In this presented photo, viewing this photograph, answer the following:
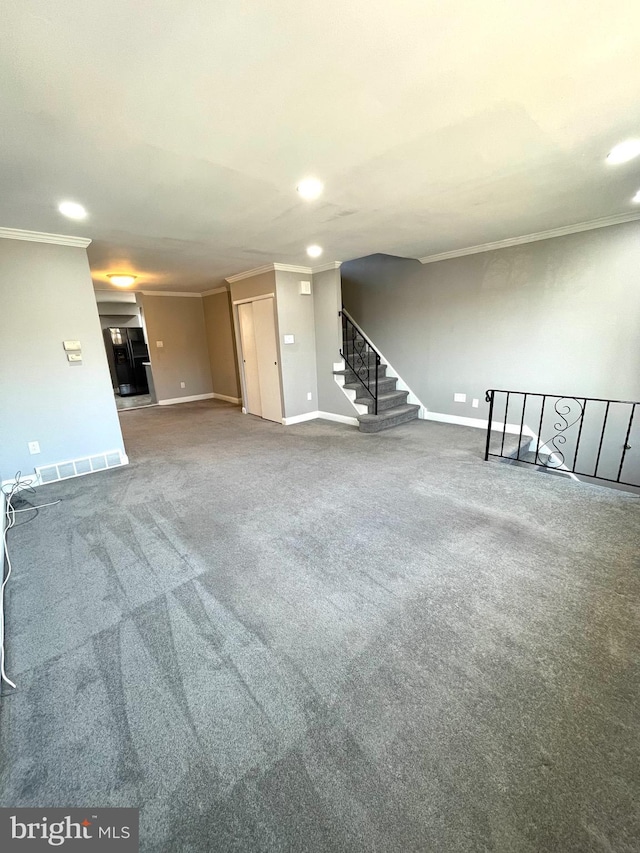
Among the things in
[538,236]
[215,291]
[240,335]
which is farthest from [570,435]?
[215,291]

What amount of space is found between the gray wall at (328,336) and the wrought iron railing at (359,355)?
26 centimetres

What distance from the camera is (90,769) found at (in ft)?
4.03

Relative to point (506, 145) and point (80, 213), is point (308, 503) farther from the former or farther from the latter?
point (80, 213)

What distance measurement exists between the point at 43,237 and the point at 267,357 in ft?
10.5

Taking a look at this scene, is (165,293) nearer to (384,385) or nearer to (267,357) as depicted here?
(267,357)

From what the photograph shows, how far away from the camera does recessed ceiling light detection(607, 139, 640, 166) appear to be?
2.18 meters

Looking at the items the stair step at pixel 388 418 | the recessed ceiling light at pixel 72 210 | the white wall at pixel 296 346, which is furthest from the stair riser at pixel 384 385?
the recessed ceiling light at pixel 72 210

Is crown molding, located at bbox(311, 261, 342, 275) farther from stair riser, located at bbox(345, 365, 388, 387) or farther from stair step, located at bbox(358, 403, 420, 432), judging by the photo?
stair step, located at bbox(358, 403, 420, 432)

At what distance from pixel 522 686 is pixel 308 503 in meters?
1.99

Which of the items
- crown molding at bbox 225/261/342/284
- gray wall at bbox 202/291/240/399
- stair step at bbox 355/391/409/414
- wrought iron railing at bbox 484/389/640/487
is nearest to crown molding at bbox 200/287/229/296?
gray wall at bbox 202/291/240/399

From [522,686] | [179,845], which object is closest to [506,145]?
[522,686]

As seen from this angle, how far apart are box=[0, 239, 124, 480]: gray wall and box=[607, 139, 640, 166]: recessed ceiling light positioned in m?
4.80

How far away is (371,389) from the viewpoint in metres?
5.99

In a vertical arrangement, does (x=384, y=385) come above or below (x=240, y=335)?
below
